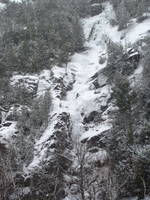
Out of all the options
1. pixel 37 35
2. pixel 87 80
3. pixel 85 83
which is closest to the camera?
pixel 85 83

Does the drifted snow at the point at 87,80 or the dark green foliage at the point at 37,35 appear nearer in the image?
the drifted snow at the point at 87,80

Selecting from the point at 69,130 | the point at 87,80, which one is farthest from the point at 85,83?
the point at 69,130

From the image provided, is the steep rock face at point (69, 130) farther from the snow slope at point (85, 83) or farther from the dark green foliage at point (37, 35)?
the dark green foliage at point (37, 35)

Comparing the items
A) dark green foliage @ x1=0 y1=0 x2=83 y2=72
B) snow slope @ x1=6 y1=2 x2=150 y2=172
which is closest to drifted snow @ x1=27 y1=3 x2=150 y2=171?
snow slope @ x1=6 y1=2 x2=150 y2=172

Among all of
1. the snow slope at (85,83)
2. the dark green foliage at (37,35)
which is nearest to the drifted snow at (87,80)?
the snow slope at (85,83)

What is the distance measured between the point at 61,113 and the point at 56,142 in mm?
5033

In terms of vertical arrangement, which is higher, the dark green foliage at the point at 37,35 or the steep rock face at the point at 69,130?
the dark green foliage at the point at 37,35

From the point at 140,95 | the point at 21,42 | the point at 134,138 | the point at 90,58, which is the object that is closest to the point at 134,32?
the point at 90,58

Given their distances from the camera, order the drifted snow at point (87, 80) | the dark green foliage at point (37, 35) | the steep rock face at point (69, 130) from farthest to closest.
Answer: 1. the dark green foliage at point (37, 35)
2. the drifted snow at point (87, 80)
3. the steep rock face at point (69, 130)

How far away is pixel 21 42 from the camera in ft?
182

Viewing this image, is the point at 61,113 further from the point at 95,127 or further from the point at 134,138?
the point at 134,138

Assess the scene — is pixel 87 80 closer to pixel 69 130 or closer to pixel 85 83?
pixel 85 83

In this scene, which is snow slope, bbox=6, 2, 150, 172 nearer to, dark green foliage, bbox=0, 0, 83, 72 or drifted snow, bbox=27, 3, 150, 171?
drifted snow, bbox=27, 3, 150, 171

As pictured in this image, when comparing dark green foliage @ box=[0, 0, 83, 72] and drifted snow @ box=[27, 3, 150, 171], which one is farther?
dark green foliage @ box=[0, 0, 83, 72]
